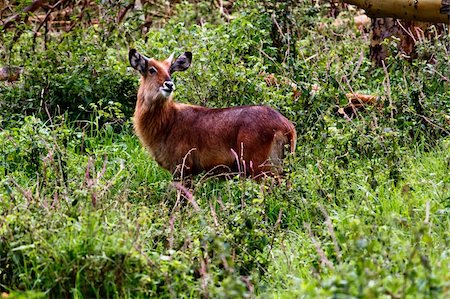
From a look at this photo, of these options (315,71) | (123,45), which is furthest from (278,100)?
(123,45)

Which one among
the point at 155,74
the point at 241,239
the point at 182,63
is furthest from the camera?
the point at 182,63

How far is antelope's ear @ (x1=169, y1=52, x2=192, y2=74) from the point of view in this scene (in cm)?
886

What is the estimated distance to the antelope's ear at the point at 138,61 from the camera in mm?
8656

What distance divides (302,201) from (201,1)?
7.02 meters

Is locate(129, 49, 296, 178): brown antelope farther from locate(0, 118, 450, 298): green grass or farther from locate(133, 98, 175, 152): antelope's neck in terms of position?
locate(0, 118, 450, 298): green grass

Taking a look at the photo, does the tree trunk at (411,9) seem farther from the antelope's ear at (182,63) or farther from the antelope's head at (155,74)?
the antelope's head at (155,74)

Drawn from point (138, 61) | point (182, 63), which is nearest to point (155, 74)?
point (138, 61)

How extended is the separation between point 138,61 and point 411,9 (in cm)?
265

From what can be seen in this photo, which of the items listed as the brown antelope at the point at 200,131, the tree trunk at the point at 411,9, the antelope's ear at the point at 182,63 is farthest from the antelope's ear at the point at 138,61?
the tree trunk at the point at 411,9

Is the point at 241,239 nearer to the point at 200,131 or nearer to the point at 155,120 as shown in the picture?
the point at 200,131

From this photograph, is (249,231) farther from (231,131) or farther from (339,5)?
(339,5)

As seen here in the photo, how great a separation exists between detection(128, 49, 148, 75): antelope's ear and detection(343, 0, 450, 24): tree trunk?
2.16 m

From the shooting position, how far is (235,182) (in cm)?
742

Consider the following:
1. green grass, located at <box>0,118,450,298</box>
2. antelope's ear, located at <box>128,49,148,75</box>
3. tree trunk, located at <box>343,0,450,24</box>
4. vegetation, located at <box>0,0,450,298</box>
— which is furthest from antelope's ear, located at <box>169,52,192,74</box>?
Result: tree trunk, located at <box>343,0,450,24</box>
